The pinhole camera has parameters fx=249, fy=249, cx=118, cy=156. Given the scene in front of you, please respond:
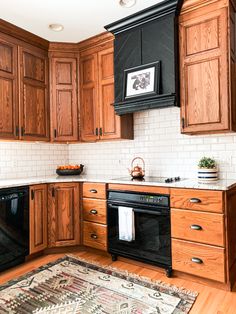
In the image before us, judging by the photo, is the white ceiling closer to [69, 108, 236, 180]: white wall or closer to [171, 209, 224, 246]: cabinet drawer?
[69, 108, 236, 180]: white wall

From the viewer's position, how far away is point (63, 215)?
120 inches

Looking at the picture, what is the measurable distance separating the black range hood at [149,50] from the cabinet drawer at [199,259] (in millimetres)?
1395

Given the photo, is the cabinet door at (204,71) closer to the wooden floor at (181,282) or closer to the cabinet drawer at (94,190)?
the cabinet drawer at (94,190)

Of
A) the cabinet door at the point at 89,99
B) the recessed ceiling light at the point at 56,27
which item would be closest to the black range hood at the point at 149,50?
the cabinet door at the point at 89,99

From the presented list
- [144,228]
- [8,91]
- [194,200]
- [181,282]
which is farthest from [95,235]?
[8,91]

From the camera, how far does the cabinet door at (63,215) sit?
3012 mm

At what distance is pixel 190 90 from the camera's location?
8.30 ft

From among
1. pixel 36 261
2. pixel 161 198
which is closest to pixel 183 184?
pixel 161 198

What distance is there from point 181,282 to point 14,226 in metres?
1.77

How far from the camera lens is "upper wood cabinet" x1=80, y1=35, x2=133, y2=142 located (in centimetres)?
314

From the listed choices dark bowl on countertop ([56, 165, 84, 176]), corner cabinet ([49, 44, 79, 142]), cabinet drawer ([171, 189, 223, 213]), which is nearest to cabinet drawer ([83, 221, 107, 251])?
dark bowl on countertop ([56, 165, 84, 176])

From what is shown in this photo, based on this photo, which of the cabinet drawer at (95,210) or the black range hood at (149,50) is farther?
the cabinet drawer at (95,210)

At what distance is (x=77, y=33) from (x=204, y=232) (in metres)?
2.75

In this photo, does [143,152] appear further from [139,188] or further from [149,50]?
[149,50]
